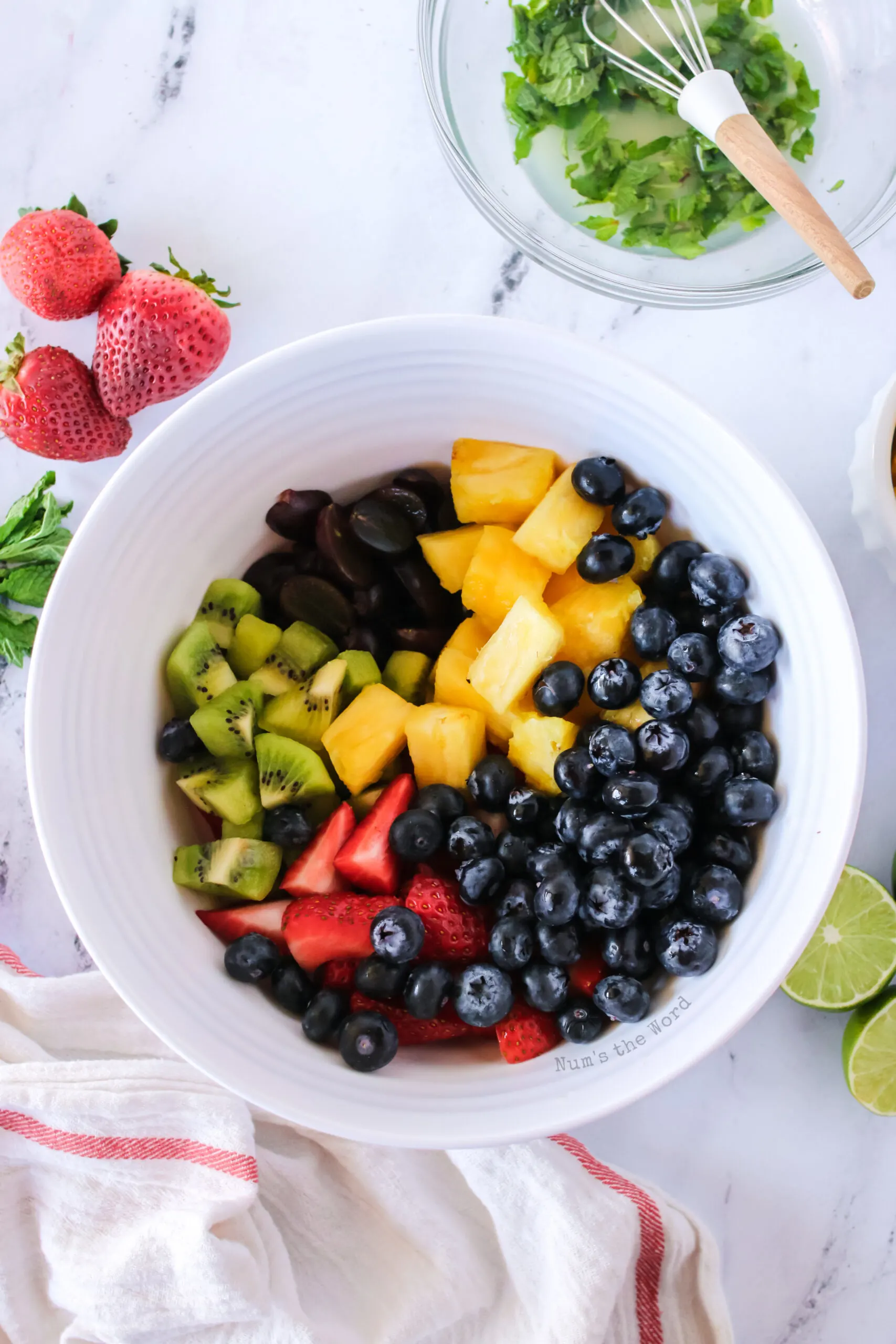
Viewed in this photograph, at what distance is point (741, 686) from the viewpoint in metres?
0.98

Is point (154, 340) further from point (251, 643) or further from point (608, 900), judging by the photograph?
point (608, 900)

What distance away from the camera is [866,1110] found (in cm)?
129

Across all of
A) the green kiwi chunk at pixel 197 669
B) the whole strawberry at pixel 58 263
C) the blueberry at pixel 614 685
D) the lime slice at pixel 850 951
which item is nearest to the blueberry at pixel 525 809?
the blueberry at pixel 614 685

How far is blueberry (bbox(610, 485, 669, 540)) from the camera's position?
1005 millimetres

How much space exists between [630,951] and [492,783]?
199 mm

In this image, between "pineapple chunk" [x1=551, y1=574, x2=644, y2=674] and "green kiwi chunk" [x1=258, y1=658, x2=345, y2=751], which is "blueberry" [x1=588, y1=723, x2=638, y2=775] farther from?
"green kiwi chunk" [x1=258, y1=658, x2=345, y2=751]

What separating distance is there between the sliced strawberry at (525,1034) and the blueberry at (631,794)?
0.21 meters

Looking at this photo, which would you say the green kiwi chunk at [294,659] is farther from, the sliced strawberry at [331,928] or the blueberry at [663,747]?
the blueberry at [663,747]

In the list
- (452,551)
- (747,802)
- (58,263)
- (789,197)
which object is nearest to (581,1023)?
(747,802)

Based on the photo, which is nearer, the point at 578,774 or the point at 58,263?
the point at 578,774

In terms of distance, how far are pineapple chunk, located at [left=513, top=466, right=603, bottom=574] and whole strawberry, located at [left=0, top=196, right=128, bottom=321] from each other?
61 cm

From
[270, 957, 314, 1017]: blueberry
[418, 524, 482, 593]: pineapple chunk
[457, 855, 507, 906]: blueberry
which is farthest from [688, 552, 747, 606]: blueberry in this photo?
[270, 957, 314, 1017]: blueberry

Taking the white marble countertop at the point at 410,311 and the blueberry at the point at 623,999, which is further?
the white marble countertop at the point at 410,311

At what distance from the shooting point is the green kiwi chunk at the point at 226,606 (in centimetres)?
111
